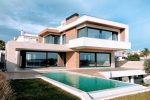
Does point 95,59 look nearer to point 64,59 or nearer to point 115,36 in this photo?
point 115,36

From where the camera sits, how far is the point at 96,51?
27.7 meters

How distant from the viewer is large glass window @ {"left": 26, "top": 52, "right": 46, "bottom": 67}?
25281 mm

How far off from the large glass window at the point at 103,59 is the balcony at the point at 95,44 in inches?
145

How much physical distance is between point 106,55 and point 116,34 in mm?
4432

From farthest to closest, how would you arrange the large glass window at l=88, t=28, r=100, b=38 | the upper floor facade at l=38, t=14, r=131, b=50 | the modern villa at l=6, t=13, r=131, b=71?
1. the large glass window at l=88, t=28, r=100, b=38
2. the upper floor facade at l=38, t=14, r=131, b=50
3. the modern villa at l=6, t=13, r=131, b=71

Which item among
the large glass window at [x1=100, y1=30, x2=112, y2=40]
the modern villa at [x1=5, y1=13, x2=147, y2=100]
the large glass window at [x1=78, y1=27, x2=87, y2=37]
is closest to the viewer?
the modern villa at [x1=5, y1=13, x2=147, y2=100]

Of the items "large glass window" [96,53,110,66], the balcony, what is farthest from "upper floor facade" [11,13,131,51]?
"large glass window" [96,53,110,66]

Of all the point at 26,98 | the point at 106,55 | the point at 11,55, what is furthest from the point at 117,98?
the point at 106,55

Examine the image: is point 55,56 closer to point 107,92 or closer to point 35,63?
point 35,63

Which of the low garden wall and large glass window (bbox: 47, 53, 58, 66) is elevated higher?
large glass window (bbox: 47, 53, 58, 66)

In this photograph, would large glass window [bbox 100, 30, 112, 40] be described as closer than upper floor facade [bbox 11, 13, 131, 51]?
No

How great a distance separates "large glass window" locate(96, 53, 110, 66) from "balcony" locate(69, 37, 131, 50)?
3.67 meters

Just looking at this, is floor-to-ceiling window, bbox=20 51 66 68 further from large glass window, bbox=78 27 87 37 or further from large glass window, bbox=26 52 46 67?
large glass window, bbox=78 27 87 37

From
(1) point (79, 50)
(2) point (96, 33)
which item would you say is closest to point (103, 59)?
(1) point (79, 50)
